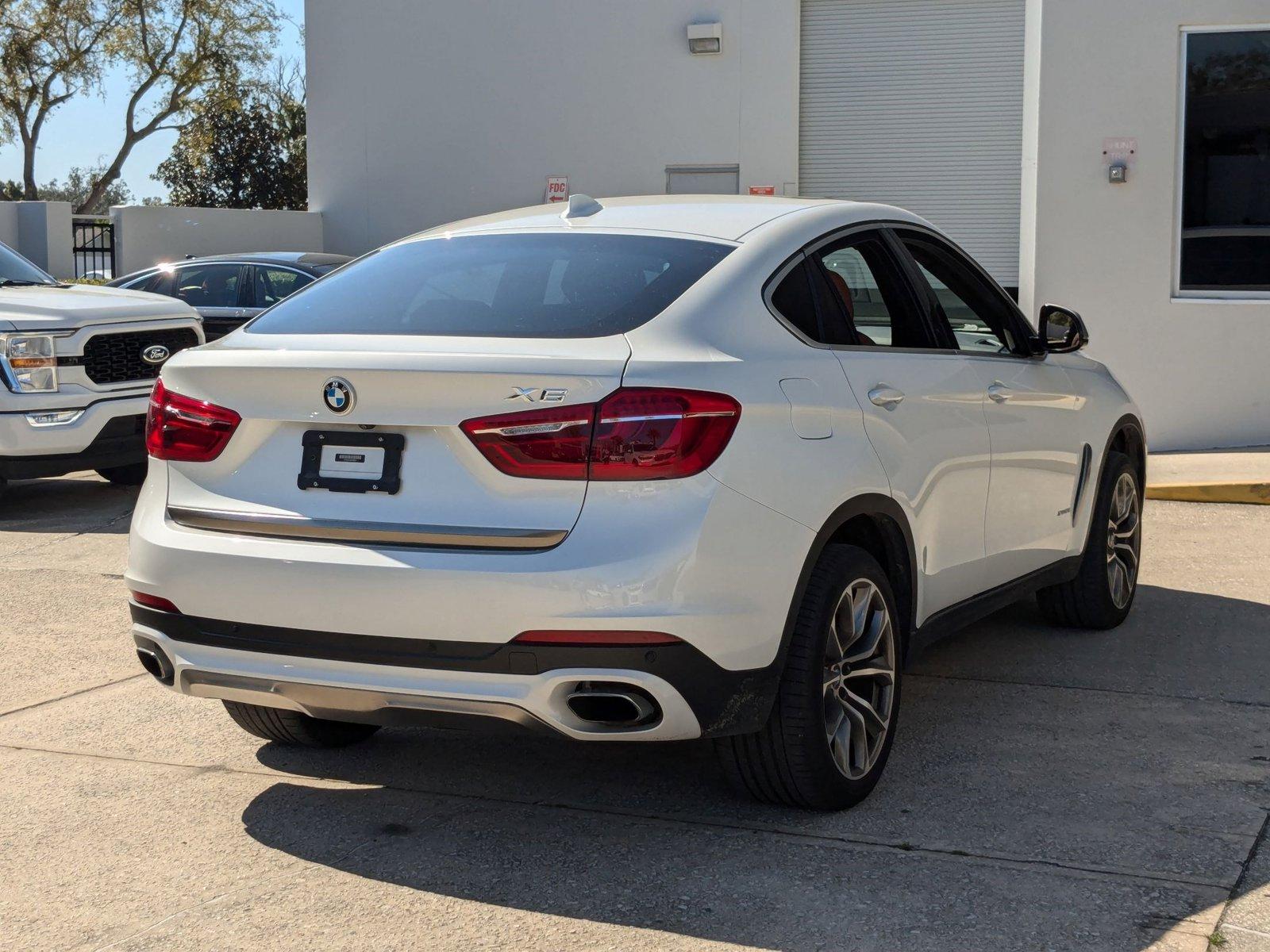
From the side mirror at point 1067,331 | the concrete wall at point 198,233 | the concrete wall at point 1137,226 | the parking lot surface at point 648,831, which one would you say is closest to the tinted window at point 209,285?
the concrete wall at point 1137,226

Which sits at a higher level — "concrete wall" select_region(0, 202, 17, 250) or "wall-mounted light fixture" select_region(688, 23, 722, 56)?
"wall-mounted light fixture" select_region(688, 23, 722, 56)

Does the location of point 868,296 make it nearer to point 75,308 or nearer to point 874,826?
point 874,826

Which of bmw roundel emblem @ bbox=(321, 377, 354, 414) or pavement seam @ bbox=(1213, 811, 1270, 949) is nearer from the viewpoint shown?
pavement seam @ bbox=(1213, 811, 1270, 949)

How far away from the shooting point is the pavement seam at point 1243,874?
3.54 metres

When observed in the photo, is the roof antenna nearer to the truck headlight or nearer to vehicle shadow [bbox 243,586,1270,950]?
vehicle shadow [bbox 243,586,1270,950]

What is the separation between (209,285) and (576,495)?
11.3 m

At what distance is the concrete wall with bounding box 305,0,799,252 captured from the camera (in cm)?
1953

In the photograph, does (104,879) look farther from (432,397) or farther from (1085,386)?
(1085,386)

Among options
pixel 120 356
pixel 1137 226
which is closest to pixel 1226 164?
pixel 1137 226

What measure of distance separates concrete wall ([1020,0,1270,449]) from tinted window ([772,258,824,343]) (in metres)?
8.22

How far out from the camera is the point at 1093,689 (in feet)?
18.5

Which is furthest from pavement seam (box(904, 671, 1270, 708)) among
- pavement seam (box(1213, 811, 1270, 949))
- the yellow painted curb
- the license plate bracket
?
the yellow painted curb

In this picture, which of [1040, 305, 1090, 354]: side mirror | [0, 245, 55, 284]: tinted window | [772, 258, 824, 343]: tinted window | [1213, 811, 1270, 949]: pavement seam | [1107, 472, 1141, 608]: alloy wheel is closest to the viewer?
[1213, 811, 1270, 949]: pavement seam

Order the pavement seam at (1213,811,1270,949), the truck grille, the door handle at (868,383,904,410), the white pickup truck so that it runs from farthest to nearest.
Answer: the truck grille < the white pickup truck < the door handle at (868,383,904,410) < the pavement seam at (1213,811,1270,949)
